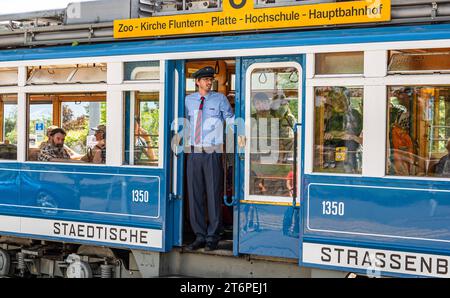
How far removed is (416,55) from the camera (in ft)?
23.0

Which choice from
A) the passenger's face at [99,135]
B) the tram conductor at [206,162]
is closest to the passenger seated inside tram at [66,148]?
the passenger's face at [99,135]

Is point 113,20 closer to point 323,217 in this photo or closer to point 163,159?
point 163,159

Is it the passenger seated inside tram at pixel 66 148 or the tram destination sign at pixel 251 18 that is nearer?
the tram destination sign at pixel 251 18

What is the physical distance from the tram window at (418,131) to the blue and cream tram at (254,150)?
12 mm

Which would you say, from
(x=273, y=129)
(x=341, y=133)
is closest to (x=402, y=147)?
(x=341, y=133)

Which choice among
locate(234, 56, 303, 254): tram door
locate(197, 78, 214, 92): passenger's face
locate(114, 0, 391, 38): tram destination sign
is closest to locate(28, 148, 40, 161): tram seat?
locate(114, 0, 391, 38): tram destination sign

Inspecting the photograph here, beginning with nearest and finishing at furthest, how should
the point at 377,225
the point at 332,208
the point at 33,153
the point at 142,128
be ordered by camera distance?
the point at 377,225
the point at 332,208
the point at 142,128
the point at 33,153

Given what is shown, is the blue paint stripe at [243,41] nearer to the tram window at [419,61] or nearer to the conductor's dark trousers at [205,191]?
the tram window at [419,61]

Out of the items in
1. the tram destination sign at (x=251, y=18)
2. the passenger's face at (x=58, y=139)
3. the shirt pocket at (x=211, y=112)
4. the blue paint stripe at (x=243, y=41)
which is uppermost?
the tram destination sign at (x=251, y=18)

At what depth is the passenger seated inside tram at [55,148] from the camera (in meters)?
9.25

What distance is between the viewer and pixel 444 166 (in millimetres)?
6832

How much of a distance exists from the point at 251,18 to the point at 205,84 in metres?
0.91

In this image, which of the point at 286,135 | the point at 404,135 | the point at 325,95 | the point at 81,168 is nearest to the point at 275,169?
the point at 286,135

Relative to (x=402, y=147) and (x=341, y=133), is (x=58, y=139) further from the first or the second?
(x=402, y=147)
